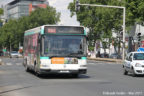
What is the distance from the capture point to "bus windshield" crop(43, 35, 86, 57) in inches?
891

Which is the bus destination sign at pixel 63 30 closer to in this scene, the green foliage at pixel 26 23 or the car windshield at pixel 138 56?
the car windshield at pixel 138 56

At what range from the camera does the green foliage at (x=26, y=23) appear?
142625mm

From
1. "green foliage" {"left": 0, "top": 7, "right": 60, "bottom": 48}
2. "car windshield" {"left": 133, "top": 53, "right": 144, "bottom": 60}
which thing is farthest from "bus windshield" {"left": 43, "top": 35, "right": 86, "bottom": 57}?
"green foliage" {"left": 0, "top": 7, "right": 60, "bottom": 48}

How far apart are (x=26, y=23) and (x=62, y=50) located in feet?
396

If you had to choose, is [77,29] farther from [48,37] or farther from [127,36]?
[127,36]

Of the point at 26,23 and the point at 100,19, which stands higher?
the point at 26,23

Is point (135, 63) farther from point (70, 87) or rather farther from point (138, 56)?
point (70, 87)

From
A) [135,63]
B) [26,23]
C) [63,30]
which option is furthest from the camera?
[26,23]

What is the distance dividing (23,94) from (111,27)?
68.2m

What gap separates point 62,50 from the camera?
22.7m

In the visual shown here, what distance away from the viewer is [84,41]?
23.3 m

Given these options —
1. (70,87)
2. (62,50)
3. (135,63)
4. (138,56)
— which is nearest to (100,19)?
(138,56)

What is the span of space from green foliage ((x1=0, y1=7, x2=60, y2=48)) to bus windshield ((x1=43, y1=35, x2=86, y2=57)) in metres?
116

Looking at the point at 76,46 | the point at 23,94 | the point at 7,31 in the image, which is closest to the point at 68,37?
the point at 76,46
